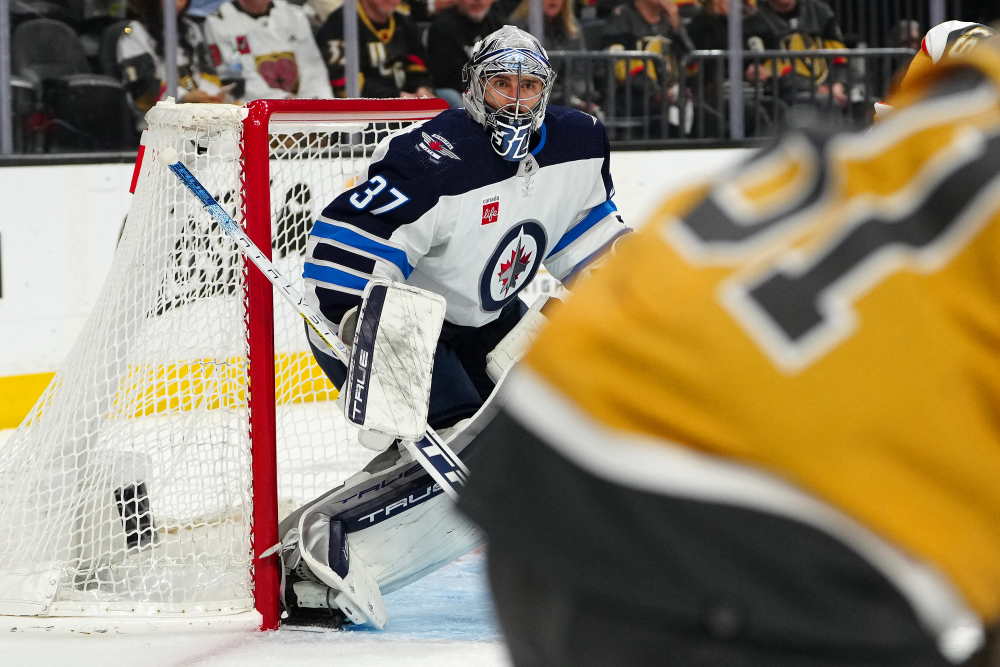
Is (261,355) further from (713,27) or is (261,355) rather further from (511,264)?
(713,27)

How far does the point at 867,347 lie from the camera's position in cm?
37

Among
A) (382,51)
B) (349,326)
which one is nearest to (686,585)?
(349,326)

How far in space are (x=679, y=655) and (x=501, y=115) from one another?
177 cm

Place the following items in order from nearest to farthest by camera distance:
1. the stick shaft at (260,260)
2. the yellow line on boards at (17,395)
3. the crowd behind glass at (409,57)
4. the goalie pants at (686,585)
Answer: the goalie pants at (686,585) → the stick shaft at (260,260) → the yellow line on boards at (17,395) → the crowd behind glass at (409,57)

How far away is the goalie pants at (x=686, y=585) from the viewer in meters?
0.36

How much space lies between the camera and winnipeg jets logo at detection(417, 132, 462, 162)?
2.04 m

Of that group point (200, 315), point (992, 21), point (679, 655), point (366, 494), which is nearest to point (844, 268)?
point (679, 655)

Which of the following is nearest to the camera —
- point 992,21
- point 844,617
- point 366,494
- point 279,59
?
point 844,617

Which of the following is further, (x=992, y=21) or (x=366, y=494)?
(x=992, y=21)

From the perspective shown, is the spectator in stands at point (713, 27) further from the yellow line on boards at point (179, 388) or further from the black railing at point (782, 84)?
the yellow line on boards at point (179, 388)

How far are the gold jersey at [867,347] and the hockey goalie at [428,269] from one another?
4.91 ft

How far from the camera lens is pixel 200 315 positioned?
83.4 inches

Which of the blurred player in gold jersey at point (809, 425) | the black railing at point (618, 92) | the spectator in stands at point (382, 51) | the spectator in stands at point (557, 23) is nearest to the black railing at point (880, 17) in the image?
the black railing at point (618, 92)

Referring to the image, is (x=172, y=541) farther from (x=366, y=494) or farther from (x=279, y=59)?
(x=279, y=59)
